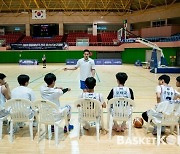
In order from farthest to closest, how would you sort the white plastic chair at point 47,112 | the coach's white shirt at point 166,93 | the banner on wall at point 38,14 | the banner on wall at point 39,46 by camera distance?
the banner on wall at point 39,46 → the banner on wall at point 38,14 → the coach's white shirt at point 166,93 → the white plastic chair at point 47,112

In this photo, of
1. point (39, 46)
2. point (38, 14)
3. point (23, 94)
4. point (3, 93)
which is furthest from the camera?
point (39, 46)

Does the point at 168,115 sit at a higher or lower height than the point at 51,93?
lower

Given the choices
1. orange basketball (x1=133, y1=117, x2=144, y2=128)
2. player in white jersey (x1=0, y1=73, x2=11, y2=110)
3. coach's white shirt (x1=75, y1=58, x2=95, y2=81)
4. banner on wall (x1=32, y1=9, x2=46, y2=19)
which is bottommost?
orange basketball (x1=133, y1=117, x2=144, y2=128)

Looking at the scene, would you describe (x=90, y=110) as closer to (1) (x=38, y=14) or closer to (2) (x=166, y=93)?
(2) (x=166, y=93)

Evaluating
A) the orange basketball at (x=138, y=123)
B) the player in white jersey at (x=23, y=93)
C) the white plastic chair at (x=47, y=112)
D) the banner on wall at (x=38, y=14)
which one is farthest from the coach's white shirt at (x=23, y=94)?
the banner on wall at (x=38, y=14)

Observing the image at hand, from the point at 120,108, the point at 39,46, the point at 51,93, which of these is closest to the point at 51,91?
the point at 51,93

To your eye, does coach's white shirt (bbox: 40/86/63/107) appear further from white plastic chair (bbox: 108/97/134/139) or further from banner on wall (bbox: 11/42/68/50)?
banner on wall (bbox: 11/42/68/50)

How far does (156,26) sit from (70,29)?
46.5ft

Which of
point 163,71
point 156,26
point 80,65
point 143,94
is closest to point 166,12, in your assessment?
point 156,26

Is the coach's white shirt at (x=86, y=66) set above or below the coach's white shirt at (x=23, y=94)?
above

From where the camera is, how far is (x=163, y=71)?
71.8ft

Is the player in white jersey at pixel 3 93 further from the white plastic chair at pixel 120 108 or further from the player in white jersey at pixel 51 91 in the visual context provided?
the white plastic chair at pixel 120 108

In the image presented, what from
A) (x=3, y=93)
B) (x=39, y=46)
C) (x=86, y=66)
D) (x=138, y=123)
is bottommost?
(x=138, y=123)

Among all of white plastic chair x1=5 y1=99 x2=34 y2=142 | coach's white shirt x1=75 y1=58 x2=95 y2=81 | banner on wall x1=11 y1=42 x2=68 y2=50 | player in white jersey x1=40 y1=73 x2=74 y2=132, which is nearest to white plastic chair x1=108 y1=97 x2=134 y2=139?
player in white jersey x1=40 y1=73 x2=74 y2=132
